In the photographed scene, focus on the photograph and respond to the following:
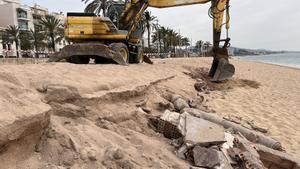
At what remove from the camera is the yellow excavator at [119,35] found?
1062 cm

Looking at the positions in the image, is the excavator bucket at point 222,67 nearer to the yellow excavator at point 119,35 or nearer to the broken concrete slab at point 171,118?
the yellow excavator at point 119,35

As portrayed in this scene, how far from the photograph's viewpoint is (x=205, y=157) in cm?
367

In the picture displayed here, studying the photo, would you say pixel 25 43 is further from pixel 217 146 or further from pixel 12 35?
pixel 217 146

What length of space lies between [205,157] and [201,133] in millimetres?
625

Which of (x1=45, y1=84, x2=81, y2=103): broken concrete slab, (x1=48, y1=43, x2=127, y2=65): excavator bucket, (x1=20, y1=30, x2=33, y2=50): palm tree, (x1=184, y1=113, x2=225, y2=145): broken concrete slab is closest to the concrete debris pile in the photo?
(x1=184, y1=113, x2=225, y2=145): broken concrete slab

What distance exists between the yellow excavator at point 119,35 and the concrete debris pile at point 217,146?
584cm

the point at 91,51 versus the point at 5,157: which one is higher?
the point at 91,51

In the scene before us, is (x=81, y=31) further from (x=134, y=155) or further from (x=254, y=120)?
(x=134, y=155)

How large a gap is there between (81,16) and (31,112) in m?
8.45

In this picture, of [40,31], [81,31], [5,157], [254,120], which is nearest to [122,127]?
[5,157]

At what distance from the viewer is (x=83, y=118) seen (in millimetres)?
4195

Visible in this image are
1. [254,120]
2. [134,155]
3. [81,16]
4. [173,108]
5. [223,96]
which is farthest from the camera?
[81,16]

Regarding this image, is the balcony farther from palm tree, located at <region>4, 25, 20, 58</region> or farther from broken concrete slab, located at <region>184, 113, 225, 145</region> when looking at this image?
broken concrete slab, located at <region>184, 113, 225, 145</region>

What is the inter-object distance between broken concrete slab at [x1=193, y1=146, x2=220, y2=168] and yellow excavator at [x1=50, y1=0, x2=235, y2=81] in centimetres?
684
